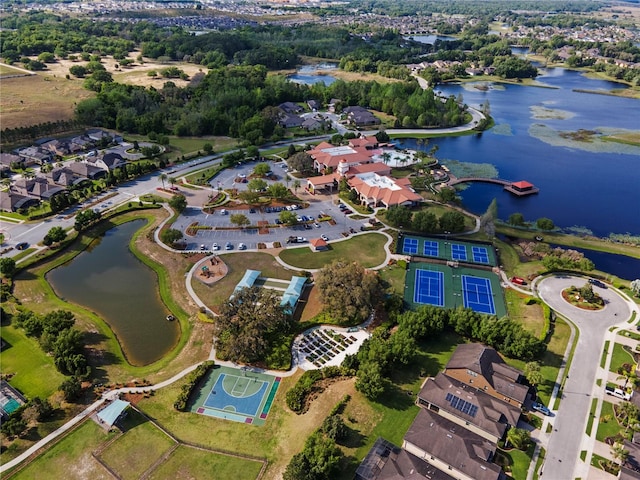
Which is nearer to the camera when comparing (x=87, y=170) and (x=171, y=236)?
(x=171, y=236)

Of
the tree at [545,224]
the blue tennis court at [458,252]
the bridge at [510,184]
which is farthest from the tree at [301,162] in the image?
the tree at [545,224]

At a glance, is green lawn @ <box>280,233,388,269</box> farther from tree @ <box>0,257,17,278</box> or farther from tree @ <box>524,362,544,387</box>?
tree @ <box>0,257,17,278</box>

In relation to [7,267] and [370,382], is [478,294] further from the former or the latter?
[7,267]

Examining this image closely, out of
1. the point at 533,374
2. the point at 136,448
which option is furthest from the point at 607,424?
the point at 136,448

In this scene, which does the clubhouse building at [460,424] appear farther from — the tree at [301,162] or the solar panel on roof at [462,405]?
the tree at [301,162]

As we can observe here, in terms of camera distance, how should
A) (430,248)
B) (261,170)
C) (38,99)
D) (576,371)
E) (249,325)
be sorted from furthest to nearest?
(38,99)
(261,170)
(430,248)
(249,325)
(576,371)

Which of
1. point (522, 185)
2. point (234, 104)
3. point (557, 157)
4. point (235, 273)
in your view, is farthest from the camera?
point (234, 104)

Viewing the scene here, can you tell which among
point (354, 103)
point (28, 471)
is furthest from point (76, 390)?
point (354, 103)
